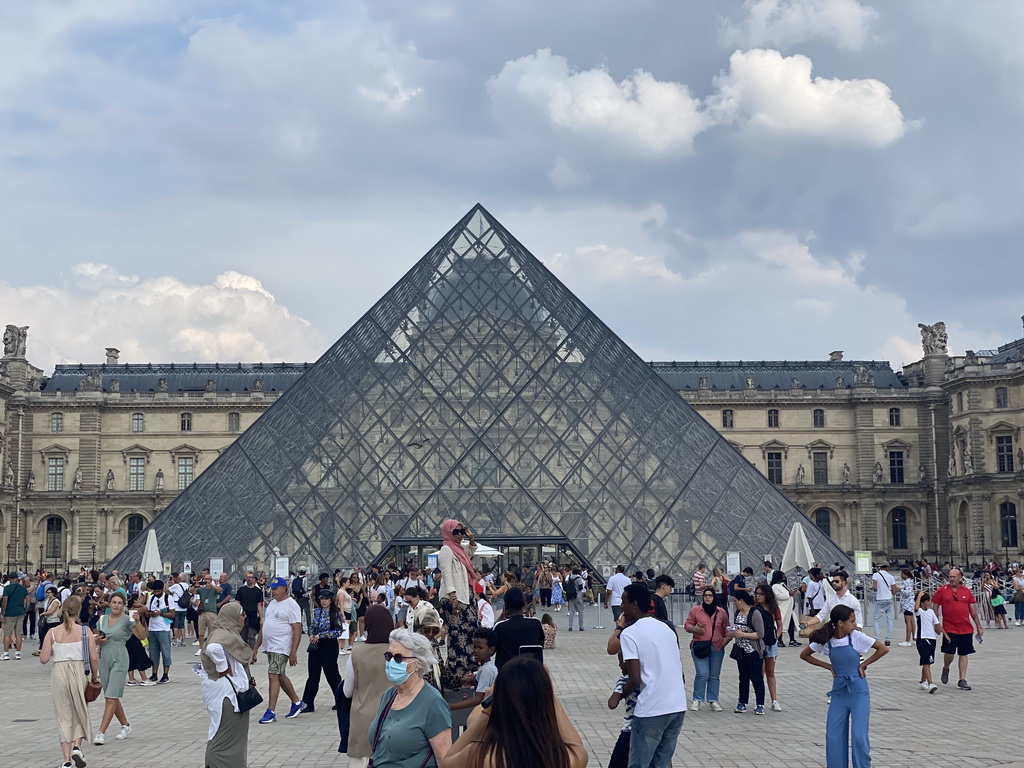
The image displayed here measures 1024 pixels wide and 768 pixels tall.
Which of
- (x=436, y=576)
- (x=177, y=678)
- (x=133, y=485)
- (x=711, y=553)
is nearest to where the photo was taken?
(x=177, y=678)

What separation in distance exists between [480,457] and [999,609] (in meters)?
10.4

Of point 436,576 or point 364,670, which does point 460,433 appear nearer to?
point 436,576

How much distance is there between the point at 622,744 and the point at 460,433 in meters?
18.7

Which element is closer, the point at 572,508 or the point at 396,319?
the point at 572,508

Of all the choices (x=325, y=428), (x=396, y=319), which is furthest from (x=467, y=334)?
(x=325, y=428)

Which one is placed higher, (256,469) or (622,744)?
(256,469)

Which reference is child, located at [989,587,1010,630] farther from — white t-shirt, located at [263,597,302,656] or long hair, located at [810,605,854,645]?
long hair, located at [810,605,854,645]

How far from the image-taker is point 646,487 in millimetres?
23391

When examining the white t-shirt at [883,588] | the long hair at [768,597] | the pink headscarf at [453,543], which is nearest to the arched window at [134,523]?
the white t-shirt at [883,588]

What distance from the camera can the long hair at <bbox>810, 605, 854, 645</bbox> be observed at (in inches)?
276

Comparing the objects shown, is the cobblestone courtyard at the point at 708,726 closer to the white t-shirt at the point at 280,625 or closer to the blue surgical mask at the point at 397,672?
the white t-shirt at the point at 280,625

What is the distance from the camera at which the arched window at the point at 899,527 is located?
202ft

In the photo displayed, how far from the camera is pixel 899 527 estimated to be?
61781mm

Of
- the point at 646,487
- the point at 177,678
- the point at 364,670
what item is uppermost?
the point at 646,487
